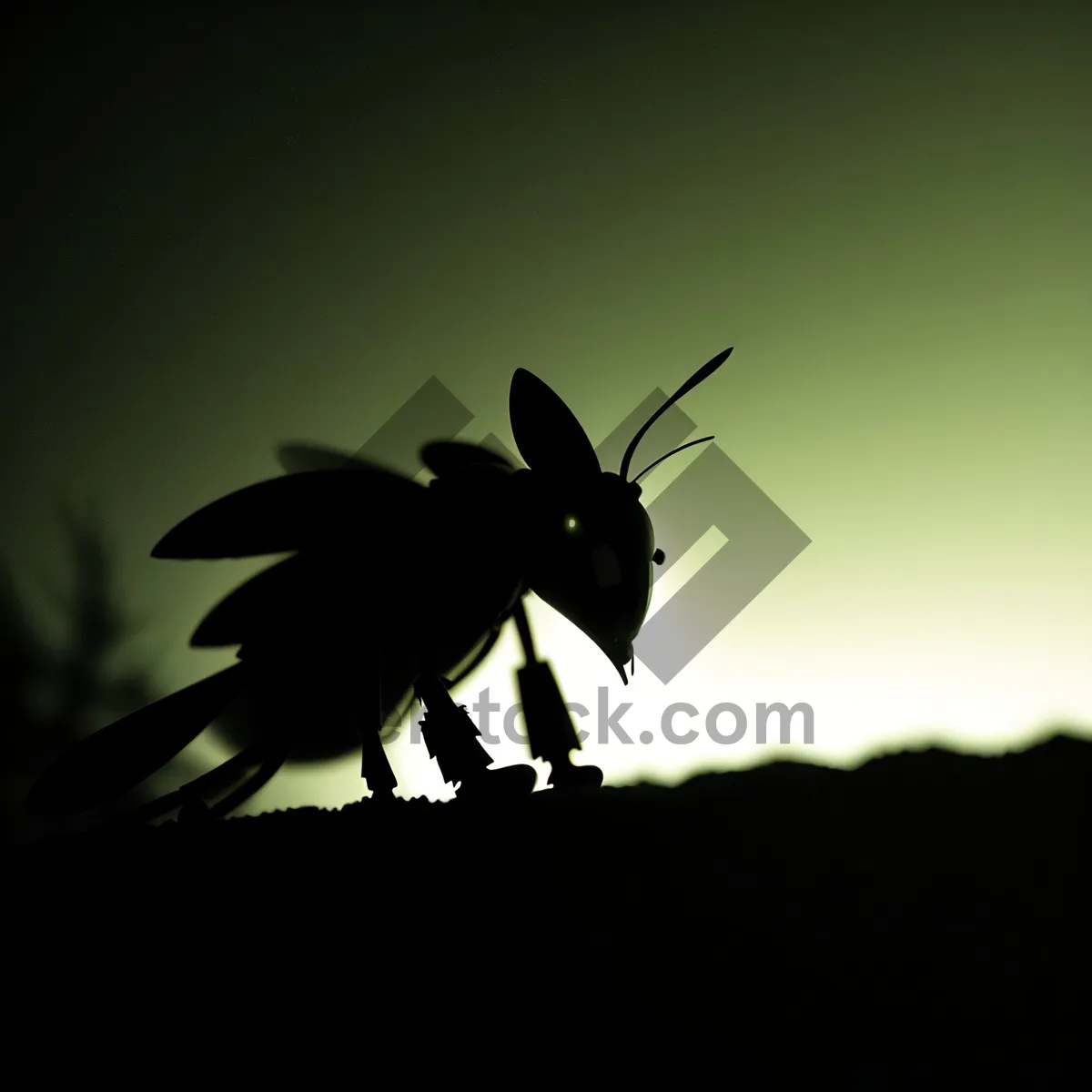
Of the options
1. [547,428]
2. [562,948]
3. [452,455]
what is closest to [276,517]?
[452,455]

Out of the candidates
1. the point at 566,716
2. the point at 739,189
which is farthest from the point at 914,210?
the point at 566,716

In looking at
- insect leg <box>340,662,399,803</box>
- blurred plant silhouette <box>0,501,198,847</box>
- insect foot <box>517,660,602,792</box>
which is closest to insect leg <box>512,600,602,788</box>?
insect foot <box>517,660,602,792</box>

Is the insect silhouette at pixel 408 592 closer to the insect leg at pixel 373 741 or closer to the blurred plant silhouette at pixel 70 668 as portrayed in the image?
the insect leg at pixel 373 741

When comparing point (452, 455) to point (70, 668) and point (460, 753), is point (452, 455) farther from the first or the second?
point (70, 668)

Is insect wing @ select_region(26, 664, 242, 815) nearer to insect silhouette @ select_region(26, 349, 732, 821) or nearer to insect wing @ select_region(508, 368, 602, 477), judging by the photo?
insect silhouette @ select_region(26, 349, 732, 821)

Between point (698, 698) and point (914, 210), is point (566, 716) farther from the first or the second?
point (914, 210)
